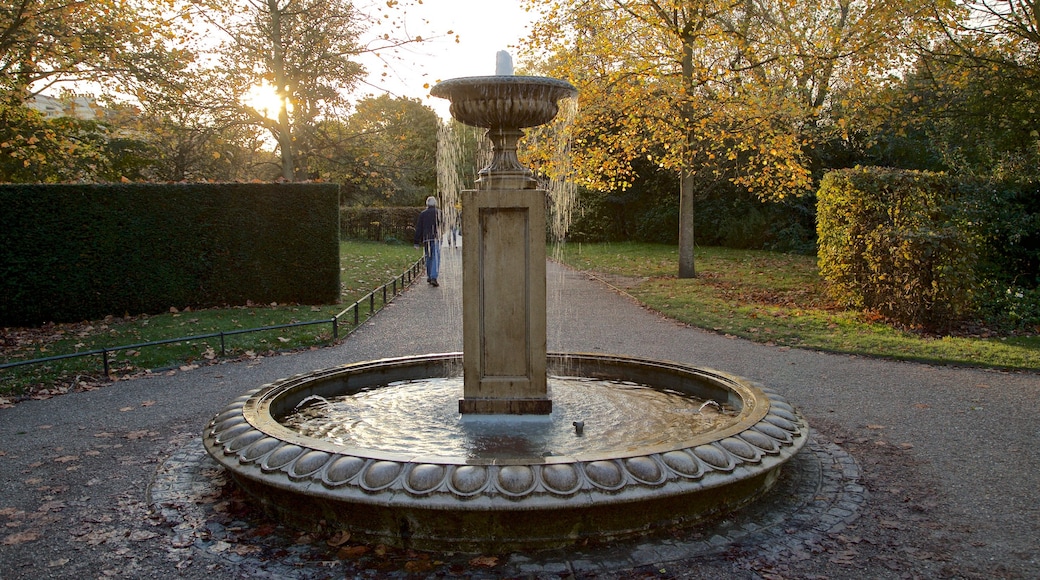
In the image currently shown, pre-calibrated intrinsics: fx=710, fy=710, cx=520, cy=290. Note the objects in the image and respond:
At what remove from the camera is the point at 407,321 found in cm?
1205

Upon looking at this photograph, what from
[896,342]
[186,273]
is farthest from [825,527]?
A: [186,273]

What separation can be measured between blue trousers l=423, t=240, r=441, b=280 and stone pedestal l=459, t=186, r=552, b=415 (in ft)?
36.3

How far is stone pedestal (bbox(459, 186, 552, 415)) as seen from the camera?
5203 millimetres

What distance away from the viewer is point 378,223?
3281 cm

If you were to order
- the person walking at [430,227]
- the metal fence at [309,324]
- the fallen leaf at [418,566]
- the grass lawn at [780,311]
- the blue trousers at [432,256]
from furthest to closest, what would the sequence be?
the blue trousers at [432,256] < the person walking at [430,227] < the grass lawn at [780,311] < the metal fence at [309,324] < the fallen leaf at [418,566]

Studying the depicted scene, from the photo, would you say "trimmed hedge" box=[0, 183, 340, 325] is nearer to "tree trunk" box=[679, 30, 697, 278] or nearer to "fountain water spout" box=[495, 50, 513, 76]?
"tree trunk" box=[679, 30, 697, 278]

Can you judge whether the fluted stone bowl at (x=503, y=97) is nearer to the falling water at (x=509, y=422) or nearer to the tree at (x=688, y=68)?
the falling water at (x=509, y=422)

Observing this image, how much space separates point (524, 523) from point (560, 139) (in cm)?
1235

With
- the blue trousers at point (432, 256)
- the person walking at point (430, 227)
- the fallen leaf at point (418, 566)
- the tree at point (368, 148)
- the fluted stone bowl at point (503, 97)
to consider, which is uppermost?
the tree at point (368, 148)

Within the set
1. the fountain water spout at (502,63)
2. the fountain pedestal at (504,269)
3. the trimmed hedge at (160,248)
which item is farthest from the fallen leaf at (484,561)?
the trimmed hedge at (160,248)

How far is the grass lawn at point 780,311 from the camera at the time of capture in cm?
895

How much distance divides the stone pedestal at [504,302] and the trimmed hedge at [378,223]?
90.4 ft

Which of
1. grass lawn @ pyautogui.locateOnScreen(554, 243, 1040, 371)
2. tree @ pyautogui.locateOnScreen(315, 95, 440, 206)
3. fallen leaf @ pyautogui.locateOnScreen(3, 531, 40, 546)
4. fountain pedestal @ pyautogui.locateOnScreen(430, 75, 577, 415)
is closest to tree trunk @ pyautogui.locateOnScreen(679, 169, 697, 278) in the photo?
grass lawn @ pyautogui.locateOnScreen(554, 243, 1040, 371)

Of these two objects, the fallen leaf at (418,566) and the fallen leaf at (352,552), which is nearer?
the fallen leaf at (418,566)
